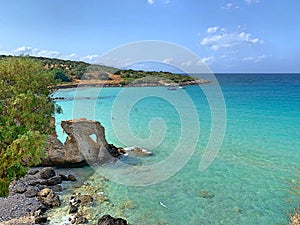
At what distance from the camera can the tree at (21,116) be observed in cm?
771

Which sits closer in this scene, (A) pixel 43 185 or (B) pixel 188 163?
(A) pixel 43 185

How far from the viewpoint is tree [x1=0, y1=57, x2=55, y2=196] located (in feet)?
25.3

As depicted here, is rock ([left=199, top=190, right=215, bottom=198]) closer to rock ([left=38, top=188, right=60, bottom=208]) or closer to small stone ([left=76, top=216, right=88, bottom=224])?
small stone ([left=76, top=216, right=88, bottom=224])

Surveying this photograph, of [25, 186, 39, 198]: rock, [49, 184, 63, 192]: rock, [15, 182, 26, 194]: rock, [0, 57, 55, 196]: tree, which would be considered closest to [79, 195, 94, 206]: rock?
[49, 184, 63, 192]: rock

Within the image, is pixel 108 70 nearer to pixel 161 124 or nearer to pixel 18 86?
pixel 161 124

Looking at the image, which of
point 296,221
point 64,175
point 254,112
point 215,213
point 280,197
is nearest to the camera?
point 296,221

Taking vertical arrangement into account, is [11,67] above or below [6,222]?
above

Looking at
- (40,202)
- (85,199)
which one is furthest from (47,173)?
(85,199)

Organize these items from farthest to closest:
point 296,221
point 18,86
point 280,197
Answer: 1. point 18,86
2. point 280,197
3. point 296,221

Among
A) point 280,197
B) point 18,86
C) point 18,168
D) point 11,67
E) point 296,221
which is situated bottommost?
point 280,197

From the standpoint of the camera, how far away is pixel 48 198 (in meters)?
11.9

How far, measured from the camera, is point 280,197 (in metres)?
12.7

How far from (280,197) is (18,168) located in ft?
35.5

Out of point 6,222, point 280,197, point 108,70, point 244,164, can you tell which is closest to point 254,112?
point 244,164
